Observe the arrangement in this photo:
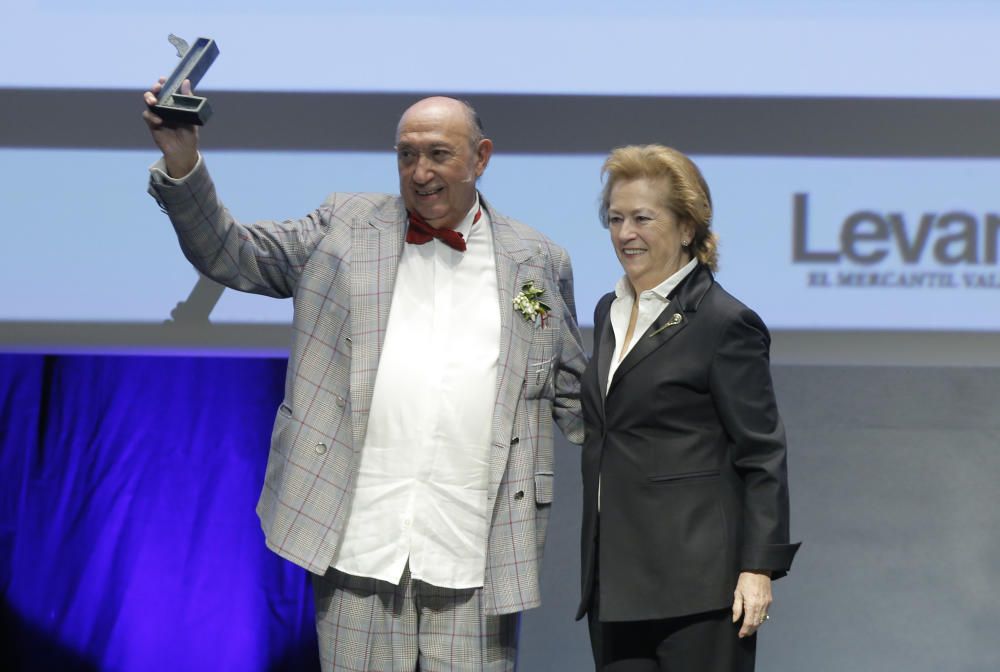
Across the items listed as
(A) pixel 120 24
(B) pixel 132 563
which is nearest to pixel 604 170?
(A) pixel 120 24

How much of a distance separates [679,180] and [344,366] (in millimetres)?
676

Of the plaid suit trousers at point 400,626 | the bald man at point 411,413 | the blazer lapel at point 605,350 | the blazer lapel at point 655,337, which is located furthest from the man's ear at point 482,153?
the plaid suit trousers at point 400,626

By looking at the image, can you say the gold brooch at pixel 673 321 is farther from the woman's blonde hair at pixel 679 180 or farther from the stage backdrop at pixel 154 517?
the stage backdrop at pixel 154 517

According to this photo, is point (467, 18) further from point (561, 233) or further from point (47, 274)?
point (47, 274)

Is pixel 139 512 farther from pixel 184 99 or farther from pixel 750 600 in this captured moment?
pixel 750 600

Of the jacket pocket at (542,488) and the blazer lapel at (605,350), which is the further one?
the jacket pocket at (542,488)

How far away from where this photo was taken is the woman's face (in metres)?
1.96

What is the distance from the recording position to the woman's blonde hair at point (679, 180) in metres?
1.95

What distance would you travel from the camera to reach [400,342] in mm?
2049

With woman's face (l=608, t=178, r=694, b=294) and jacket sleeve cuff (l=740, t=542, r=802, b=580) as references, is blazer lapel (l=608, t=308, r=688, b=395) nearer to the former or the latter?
woman's face (l=608, t=178, r=694, b=294)

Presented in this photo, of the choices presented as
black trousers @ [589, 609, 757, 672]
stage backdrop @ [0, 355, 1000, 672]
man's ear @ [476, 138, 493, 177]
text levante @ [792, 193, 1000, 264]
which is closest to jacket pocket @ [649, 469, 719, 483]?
black trousers @ [589, 609, 757, 672]

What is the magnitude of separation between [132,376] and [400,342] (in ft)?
3.91

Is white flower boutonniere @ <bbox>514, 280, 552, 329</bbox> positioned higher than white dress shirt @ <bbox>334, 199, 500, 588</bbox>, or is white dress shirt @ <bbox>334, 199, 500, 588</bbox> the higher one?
white flower boutonniere @ <bbox>514, 280, 552, 329</bbox>

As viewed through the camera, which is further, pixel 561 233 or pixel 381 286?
pixel 561 233
